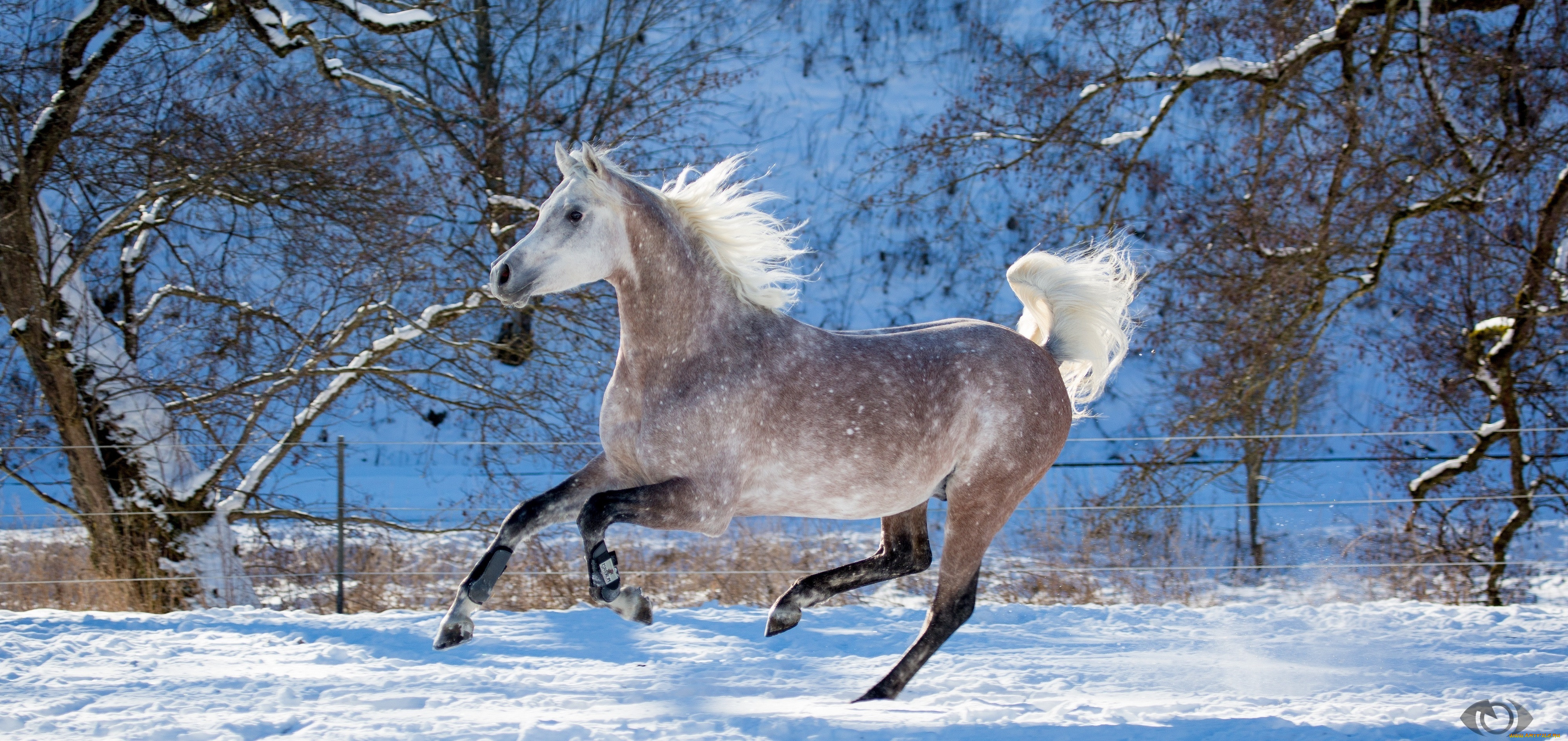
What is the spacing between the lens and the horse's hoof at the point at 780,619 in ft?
12.1

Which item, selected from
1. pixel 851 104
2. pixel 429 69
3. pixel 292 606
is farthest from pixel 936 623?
pixel 851 104

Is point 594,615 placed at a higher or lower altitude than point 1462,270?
lower

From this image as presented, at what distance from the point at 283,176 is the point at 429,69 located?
8.20 feet

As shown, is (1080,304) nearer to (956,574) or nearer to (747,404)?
(956,574)

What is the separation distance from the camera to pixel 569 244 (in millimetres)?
2990

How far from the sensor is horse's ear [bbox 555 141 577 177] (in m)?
3.07

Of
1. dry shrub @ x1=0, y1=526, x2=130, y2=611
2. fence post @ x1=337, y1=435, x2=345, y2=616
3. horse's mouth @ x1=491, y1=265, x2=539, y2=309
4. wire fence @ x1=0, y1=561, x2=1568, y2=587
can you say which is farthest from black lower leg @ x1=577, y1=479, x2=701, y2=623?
dry shrub @ x1=0, y1=526, x2=130, y2=611

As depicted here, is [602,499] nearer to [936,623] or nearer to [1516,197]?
[936,623]

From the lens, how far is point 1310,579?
25.2 feet

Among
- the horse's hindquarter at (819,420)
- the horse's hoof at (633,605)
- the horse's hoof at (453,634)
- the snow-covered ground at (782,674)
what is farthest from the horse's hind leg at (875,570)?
the horse's hoof at (453,634)

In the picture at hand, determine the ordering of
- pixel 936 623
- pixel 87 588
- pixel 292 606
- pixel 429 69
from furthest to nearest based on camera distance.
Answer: pixel 429 69
pixel 292 606
pixel 87 588
pixel 936 623

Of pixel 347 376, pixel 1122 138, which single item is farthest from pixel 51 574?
pixel 1122 138

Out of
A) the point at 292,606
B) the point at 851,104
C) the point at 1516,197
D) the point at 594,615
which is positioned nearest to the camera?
the point at 594,615

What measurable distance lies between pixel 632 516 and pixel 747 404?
0.47 m
